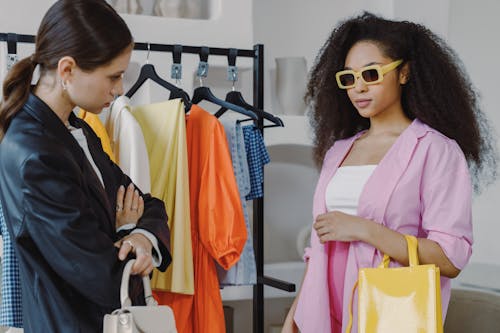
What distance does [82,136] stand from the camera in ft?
5.41

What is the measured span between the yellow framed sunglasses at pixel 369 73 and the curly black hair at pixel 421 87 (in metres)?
0.04

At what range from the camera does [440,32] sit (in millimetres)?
3512

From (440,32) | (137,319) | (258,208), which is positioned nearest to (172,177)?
(258,208)

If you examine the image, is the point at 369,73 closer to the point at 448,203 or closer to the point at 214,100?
the point at 448,203

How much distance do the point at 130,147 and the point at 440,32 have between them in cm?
191

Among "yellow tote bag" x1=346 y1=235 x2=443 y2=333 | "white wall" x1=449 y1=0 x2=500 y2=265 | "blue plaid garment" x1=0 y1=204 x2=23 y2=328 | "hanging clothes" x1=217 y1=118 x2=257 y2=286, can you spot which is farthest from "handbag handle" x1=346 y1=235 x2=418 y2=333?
"white wall" x1=449 y1=0 x2=500 y2=265

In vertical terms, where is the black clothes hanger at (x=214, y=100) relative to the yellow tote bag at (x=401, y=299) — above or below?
above

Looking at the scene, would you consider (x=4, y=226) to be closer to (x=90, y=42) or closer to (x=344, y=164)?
(x=90, y=42)

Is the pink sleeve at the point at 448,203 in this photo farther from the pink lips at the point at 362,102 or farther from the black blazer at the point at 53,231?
the black blazer at the point at 53,231

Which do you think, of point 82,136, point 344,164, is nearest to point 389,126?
point 344,164

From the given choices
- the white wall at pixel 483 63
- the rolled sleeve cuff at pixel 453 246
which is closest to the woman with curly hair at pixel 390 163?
the rolled sleeve cuff at pixel 453 246

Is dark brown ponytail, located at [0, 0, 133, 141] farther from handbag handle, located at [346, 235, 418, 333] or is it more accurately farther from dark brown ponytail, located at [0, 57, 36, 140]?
handbag handle, located at [346, 235, 418, 333]

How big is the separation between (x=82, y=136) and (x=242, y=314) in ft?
6.56

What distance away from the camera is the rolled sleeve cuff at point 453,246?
1.66 metres
